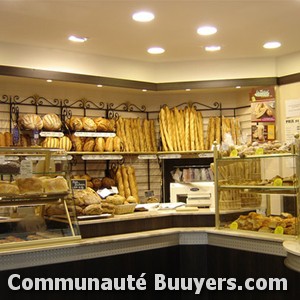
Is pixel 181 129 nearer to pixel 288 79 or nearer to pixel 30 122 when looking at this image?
pixel 288 79

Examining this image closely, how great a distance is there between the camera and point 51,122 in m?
6.05

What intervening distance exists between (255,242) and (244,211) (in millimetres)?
547

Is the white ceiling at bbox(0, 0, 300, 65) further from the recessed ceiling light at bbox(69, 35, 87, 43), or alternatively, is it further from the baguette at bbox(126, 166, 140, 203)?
the baguette at bbox(126, 166, 140, 203)

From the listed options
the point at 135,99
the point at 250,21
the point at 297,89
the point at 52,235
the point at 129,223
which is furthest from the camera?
the point at 135,99

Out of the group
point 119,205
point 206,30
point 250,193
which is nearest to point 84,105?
point 206,30

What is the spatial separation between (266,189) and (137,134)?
3.07 meters

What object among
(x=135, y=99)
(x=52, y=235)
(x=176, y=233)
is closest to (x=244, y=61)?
(x=135, y=99)

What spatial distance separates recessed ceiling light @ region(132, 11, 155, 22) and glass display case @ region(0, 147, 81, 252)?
1.58 meters

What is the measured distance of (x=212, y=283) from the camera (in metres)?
4.34

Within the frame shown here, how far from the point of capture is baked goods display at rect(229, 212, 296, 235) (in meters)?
3.96

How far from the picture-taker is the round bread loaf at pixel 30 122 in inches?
231

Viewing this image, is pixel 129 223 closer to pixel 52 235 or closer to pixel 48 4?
pixel 52 235

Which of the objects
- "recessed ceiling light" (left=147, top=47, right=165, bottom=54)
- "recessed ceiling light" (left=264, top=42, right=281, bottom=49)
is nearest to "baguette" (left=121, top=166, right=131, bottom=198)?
"recessed ceiling light" (left=147, top=47, right=165, bottom=54)

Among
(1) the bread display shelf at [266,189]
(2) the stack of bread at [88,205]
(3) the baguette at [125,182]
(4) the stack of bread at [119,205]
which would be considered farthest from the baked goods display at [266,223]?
(3) the baguette at [125,182]
